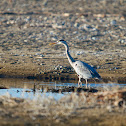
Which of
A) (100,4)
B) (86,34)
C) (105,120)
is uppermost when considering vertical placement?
(100,4)

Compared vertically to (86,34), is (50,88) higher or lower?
lower

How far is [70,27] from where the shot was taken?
64.1 feet

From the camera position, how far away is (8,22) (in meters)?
20.1

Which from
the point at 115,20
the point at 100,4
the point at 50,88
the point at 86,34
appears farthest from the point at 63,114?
the point at 100,4

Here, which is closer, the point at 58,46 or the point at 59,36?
the point at 58,46

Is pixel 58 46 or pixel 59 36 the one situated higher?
pixel 59 36

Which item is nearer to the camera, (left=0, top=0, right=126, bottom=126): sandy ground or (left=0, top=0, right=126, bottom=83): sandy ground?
(left=0, top=0, right=126, bottom=126): sandy ground

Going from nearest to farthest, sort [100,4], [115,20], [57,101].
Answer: [57,101] < [115,20] < [100,4]

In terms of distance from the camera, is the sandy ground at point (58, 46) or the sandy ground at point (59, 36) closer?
the sandy ground at point (58, 46)

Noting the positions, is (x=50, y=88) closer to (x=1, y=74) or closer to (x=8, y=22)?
(x=1, y=74)

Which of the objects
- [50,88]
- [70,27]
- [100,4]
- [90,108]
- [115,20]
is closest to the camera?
[90,108]

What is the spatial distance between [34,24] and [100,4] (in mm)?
7875

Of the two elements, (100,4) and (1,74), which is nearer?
(1,74)

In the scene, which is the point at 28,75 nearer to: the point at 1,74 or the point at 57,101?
the point at 1,74
